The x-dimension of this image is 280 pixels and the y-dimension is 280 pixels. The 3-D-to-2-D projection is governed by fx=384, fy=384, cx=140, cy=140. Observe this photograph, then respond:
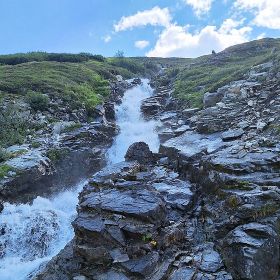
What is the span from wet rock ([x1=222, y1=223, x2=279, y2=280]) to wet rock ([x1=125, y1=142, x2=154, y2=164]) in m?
7.61

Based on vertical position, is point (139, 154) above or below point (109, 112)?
below

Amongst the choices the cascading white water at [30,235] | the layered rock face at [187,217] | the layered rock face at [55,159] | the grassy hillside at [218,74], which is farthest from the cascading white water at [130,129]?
the layered rock face at [187,217]

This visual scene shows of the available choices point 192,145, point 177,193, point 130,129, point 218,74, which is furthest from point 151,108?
point 177,193

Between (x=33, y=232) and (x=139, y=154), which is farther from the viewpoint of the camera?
(x=139, y=154)

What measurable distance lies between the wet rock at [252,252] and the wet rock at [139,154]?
7.61 m

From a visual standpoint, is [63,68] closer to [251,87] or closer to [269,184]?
[251,87]

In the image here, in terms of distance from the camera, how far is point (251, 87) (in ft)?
74.2

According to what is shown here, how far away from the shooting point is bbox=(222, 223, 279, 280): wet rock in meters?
8.63

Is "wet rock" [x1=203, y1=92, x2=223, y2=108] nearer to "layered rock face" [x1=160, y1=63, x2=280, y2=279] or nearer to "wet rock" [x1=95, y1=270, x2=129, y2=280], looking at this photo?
"layered rock face" [x1=160, y1=63, x2=280, y2=279]

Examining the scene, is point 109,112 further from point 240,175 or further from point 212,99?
point 240,175

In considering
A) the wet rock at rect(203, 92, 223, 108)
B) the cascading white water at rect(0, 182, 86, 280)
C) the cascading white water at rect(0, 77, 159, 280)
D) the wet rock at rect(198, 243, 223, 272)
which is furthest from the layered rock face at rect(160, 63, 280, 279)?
the cascading white water at rect(0, 182, 86, 280)

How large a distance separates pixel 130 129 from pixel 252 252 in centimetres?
2024

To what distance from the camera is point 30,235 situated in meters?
14.7

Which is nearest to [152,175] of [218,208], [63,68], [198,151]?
[198,151]
